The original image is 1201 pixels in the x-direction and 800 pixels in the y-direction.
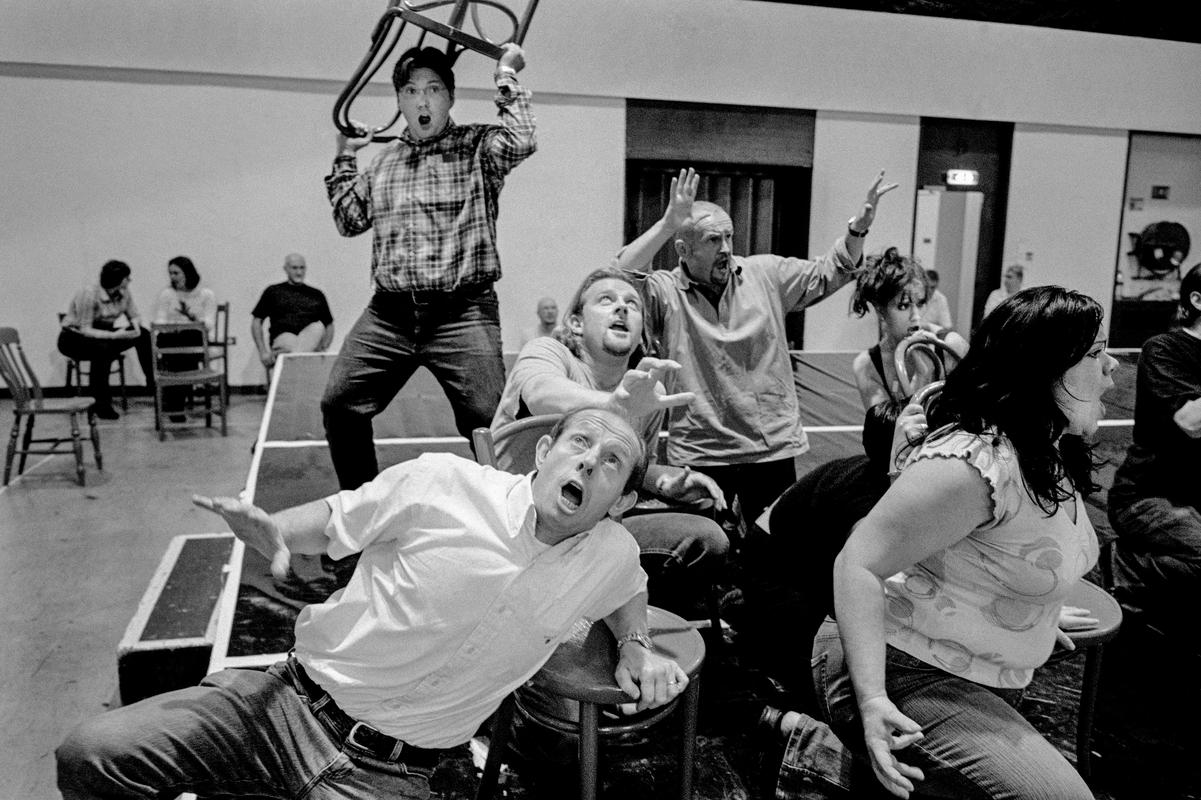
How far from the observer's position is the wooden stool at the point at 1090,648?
1707mm

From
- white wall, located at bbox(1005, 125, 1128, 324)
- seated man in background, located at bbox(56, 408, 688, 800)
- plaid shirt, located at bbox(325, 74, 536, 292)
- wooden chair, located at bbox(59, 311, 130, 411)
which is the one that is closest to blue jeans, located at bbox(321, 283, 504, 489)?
plaid shirt, located at bbox(325, 74, 536, 292)

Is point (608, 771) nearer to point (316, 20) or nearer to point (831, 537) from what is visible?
point (831, 537)

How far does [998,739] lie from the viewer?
1.37 metres

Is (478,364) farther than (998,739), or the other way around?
(478,364)

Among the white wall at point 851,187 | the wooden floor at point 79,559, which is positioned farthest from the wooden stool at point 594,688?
the white wall at point 851,187

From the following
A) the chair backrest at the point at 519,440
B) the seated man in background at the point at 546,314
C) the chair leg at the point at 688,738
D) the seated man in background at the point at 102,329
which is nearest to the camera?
the chair leg at the point at 688,738

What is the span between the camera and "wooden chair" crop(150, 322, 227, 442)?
6.36 meters

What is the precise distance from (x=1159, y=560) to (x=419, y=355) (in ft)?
7.06

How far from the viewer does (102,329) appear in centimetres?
704

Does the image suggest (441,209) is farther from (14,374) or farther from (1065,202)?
(1065,202)

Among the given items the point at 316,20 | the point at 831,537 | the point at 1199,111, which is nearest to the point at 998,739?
the point at 831,537

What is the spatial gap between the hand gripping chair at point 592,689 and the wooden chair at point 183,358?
5291 mm

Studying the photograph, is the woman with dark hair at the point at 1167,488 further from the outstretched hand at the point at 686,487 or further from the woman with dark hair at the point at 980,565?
the outstretched hand at the point at 686,487

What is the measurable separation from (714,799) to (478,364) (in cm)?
144
